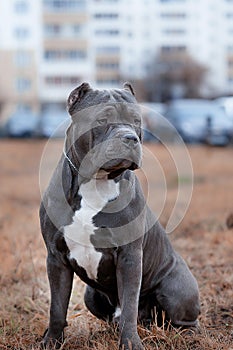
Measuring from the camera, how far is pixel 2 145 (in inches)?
920

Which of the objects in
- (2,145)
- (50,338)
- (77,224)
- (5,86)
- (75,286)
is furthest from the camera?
(5,86)

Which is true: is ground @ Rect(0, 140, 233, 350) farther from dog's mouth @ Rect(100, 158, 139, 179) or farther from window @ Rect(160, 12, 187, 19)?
window @ Rect(160, 12, 187, 19)

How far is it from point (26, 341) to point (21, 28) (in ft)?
223

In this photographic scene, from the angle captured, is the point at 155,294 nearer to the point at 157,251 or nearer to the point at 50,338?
the point at 157,251

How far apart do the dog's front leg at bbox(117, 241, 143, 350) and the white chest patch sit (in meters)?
0.15

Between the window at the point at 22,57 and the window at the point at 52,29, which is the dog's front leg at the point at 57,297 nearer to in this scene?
the window at the point at 22,57

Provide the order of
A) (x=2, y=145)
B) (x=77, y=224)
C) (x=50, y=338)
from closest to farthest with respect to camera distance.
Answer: (x=77, y=224) → (x=50, y=338) → (x=2, y=145)

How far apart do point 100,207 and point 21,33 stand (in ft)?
222

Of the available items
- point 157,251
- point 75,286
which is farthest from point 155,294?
point 75,286

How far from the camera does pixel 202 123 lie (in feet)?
74.8

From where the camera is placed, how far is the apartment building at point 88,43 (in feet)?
226

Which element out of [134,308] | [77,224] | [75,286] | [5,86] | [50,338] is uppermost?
[77,224]

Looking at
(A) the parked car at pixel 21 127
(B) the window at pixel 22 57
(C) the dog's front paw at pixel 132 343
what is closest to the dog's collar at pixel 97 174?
(C) the dog's front paw at pixel 132 343

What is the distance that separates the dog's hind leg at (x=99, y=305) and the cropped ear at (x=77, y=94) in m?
1.33
